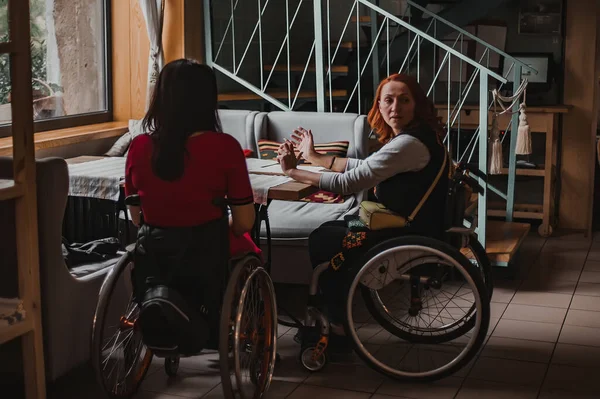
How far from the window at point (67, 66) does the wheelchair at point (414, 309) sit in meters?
2.13

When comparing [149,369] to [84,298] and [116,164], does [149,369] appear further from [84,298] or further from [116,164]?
[116,164]

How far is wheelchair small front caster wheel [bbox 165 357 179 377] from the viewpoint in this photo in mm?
3205

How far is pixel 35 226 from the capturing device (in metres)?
2.67

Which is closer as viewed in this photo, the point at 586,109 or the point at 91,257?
the point at 91,257

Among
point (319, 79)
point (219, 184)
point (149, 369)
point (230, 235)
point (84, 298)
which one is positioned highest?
point (319, 79)

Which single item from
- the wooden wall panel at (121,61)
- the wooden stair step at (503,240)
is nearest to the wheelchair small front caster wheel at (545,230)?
the wooden stair step at (503,240)

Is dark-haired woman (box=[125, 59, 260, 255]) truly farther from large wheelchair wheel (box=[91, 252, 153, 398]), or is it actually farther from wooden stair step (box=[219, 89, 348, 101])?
wooden stair step (box=[219, 89, 348, 101])

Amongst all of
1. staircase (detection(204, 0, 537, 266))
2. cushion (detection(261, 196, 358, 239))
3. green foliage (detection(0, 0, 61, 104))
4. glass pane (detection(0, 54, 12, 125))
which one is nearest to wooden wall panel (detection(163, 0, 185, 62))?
staircase (detection(204, 0, 537, 266))

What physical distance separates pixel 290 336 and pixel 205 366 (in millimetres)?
487

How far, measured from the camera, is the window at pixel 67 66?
4.66 metres

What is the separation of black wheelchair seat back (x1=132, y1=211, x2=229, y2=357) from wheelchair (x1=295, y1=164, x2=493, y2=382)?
0.61 meters

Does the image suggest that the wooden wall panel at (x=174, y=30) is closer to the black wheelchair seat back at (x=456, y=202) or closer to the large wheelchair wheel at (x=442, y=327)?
the large wheelchair wheel at (x=442, y=327)

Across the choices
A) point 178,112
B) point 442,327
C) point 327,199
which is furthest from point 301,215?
point 178,112

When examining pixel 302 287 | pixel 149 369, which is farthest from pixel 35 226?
pixel 302 287
